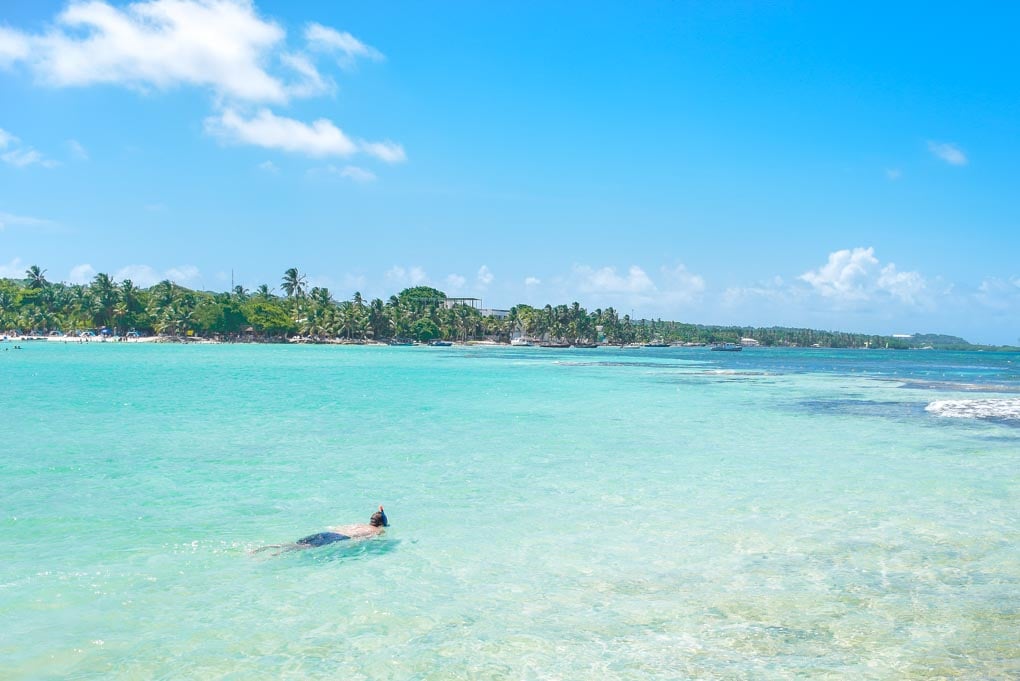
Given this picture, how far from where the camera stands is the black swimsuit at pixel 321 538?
37.0ft

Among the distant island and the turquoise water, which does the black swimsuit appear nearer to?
the turquoise water

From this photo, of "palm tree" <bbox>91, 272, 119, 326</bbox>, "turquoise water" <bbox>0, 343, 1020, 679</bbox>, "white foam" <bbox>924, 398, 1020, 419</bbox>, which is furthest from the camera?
"palm tree" <bbox>91, 272, 119, 326</bbox>

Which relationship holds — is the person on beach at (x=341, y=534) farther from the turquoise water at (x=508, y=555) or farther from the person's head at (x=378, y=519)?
the turquoise water at (x=508, y=555)

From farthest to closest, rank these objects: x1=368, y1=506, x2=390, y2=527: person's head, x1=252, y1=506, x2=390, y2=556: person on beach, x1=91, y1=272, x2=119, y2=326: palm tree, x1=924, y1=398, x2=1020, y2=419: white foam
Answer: x1=91, y1=272, x2=119, y2=326: palm tree < x1=924, y1=398, x2=1020, y2=419: white foam < x1=368, y1=506, x2=390, y2=527: person's head < x1=252, y1=506, x2=390, y2=556: person on beach

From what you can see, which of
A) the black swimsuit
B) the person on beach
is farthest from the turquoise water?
the black swimsuit

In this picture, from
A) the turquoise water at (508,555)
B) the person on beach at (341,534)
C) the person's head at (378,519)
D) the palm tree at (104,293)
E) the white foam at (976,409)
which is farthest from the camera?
the palm tree at (104,293)

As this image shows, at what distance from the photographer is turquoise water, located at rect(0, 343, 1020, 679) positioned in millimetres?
7695

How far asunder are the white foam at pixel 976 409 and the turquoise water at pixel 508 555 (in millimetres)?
7187

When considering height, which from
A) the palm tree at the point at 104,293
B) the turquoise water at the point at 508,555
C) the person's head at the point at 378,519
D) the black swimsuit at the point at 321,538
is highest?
the palm tree at the point at 104,293

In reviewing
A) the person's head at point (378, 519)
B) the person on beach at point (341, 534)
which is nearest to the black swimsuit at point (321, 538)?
the person on beach at point (341, 534)

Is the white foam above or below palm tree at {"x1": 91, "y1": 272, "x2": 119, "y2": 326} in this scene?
below

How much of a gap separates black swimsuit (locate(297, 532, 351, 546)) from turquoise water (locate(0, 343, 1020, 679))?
433mm

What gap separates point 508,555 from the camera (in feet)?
36.5

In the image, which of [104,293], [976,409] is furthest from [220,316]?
[976,409]
